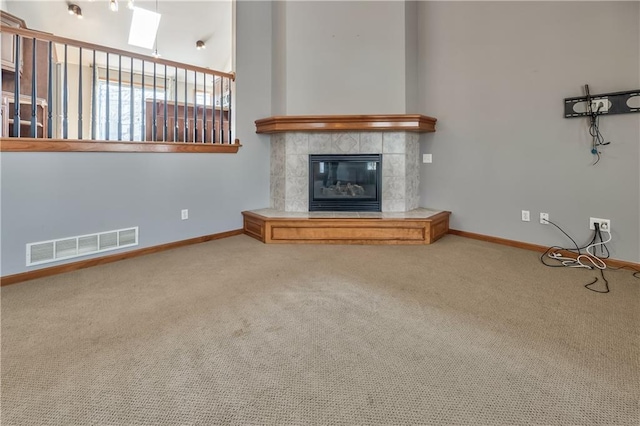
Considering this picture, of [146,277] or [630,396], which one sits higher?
[146,277]

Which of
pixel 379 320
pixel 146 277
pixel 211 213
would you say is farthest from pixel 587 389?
pixel 211 213

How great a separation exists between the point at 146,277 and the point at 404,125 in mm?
3002

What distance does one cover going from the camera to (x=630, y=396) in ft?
4.36

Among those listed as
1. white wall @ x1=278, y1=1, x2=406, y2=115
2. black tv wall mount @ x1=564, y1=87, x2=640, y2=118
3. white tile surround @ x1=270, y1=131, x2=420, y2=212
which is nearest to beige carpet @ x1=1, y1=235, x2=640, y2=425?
black tv wall mount @ x1=564, y1=87, x2=640, y2=118

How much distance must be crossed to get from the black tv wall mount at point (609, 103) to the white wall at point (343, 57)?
1632 mm

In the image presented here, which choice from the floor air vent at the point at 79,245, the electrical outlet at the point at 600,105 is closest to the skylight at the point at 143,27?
the floor air vent at the point at 79,245

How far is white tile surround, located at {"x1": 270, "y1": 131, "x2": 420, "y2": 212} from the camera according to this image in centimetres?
417

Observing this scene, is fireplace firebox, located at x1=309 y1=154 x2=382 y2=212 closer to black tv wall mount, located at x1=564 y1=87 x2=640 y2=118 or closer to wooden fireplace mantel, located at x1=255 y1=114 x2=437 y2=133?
wooden fireplace mantel, located at x1=255 y1=114 x2=437 y2=133

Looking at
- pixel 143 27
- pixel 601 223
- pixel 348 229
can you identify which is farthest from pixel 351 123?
pixel 143 27

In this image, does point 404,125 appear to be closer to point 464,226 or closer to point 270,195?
point 464,226

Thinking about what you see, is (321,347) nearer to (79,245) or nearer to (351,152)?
(79,245)

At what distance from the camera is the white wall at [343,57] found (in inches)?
160

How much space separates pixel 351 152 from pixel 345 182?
38cm

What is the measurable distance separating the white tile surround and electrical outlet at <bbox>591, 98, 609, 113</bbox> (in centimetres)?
176
